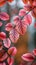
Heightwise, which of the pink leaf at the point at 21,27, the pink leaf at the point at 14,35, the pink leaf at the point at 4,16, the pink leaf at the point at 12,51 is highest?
the pink leaf at the point at 4,16

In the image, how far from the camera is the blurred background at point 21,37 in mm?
1252

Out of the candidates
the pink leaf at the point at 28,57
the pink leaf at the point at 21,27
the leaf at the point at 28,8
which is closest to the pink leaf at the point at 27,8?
the leaf at the point at 28,8

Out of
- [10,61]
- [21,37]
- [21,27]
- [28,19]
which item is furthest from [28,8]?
[10,61]

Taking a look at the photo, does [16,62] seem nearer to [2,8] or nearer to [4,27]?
[4,27]

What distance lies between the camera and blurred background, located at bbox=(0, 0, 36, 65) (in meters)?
1.25

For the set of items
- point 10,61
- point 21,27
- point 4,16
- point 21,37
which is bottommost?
point 10,61

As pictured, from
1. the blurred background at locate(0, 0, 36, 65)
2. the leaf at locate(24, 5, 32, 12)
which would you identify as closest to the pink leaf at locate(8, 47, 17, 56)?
the blurred background at locate(0, 0, 36, 65)

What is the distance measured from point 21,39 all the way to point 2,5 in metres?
0.44

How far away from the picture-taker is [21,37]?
49.4 inches

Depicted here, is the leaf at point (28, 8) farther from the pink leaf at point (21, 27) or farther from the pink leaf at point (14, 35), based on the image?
the pink leaf at point (14, 35)

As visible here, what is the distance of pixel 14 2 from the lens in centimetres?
127

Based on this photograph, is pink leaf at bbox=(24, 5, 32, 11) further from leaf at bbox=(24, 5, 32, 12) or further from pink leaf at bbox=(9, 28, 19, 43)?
pink leaf at bbox=(9, 28, 19, 43)

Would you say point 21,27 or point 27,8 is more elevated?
point 27,8

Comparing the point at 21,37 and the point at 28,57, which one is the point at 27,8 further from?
the point at 28,57
